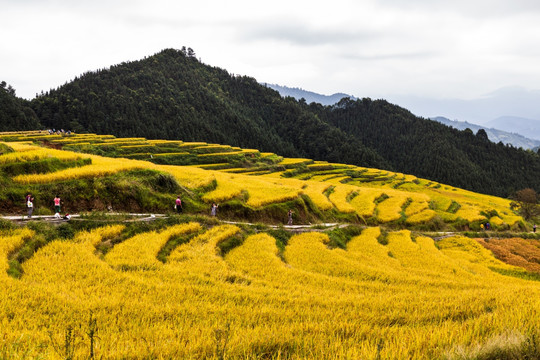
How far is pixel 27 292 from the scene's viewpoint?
6.89 meters

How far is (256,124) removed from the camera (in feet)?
442

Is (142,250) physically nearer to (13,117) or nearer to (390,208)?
(390,208)

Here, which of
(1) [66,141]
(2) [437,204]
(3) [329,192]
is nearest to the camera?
(3) [329,192]

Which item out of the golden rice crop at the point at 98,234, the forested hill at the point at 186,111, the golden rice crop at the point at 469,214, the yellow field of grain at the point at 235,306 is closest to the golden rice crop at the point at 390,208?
the golden rice crop at the point at 469,214

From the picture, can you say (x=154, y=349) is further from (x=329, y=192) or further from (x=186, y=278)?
(x=329, y=192)

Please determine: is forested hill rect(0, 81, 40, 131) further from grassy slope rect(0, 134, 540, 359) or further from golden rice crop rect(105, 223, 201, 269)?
golden rice crop rect(105, 223, 201, 269)

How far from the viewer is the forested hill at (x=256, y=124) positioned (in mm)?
98812

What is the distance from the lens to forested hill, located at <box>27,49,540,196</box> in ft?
324

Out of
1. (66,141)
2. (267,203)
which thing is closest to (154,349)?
(267,203)

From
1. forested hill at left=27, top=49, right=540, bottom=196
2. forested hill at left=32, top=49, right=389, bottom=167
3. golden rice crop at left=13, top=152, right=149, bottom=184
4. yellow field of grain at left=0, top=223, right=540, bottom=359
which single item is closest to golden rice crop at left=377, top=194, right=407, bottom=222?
yellow field of grain at left=0, top=223, right=540, bottom=359

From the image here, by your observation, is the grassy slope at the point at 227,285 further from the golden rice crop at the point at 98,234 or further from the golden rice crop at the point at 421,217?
the golden rice crop at the point at 421,217

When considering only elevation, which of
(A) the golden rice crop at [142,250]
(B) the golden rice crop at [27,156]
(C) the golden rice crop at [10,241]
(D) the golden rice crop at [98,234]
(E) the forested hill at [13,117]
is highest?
(E) the forested hill at [13,117]

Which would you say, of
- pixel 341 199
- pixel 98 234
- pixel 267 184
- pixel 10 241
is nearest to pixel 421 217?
pixel 341 199

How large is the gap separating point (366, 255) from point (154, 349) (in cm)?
1359
